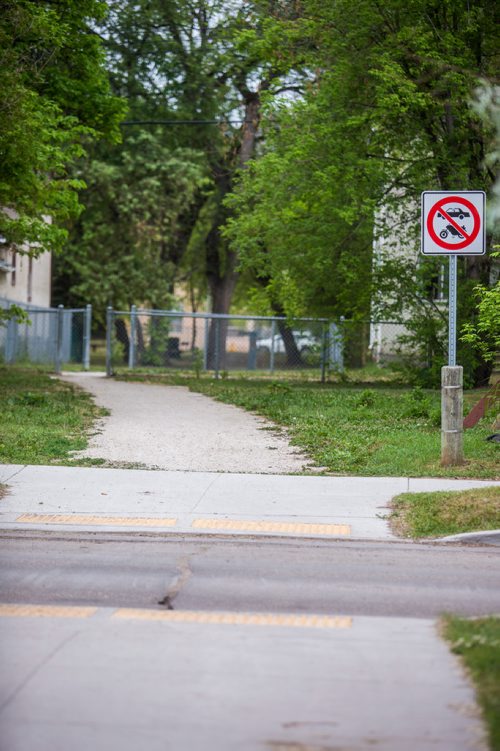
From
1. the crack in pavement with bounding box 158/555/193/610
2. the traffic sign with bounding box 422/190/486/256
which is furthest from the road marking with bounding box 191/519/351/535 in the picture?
the traffic sign with bounding box 422/190/486/256

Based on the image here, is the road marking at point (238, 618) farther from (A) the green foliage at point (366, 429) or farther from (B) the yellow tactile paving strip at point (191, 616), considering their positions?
(A) the green foliage at point (366, 429)

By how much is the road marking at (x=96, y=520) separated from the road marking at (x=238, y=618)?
3.10 meters

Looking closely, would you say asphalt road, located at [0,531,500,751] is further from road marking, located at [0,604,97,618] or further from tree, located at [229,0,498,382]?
tree, located at [229,0,498,382]

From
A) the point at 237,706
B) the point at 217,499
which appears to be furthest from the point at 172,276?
the point at 237,706

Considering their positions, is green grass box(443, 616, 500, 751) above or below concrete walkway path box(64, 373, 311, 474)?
below

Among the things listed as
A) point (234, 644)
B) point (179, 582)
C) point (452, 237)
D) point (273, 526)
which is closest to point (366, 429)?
point (452, 237)

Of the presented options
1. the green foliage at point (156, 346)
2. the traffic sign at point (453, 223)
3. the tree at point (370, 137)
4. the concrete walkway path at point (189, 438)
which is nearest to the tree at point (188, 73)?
the green foliage at point (156, 346)

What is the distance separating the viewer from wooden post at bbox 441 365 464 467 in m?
12.3

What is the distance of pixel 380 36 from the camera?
22266 mm

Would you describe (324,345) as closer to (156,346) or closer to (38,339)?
(156,346)

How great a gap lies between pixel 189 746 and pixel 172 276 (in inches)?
1623

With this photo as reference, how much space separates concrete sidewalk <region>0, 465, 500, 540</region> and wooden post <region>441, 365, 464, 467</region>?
0.77m

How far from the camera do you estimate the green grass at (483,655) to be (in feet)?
15.1

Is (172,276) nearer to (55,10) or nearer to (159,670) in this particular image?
(55,10)
